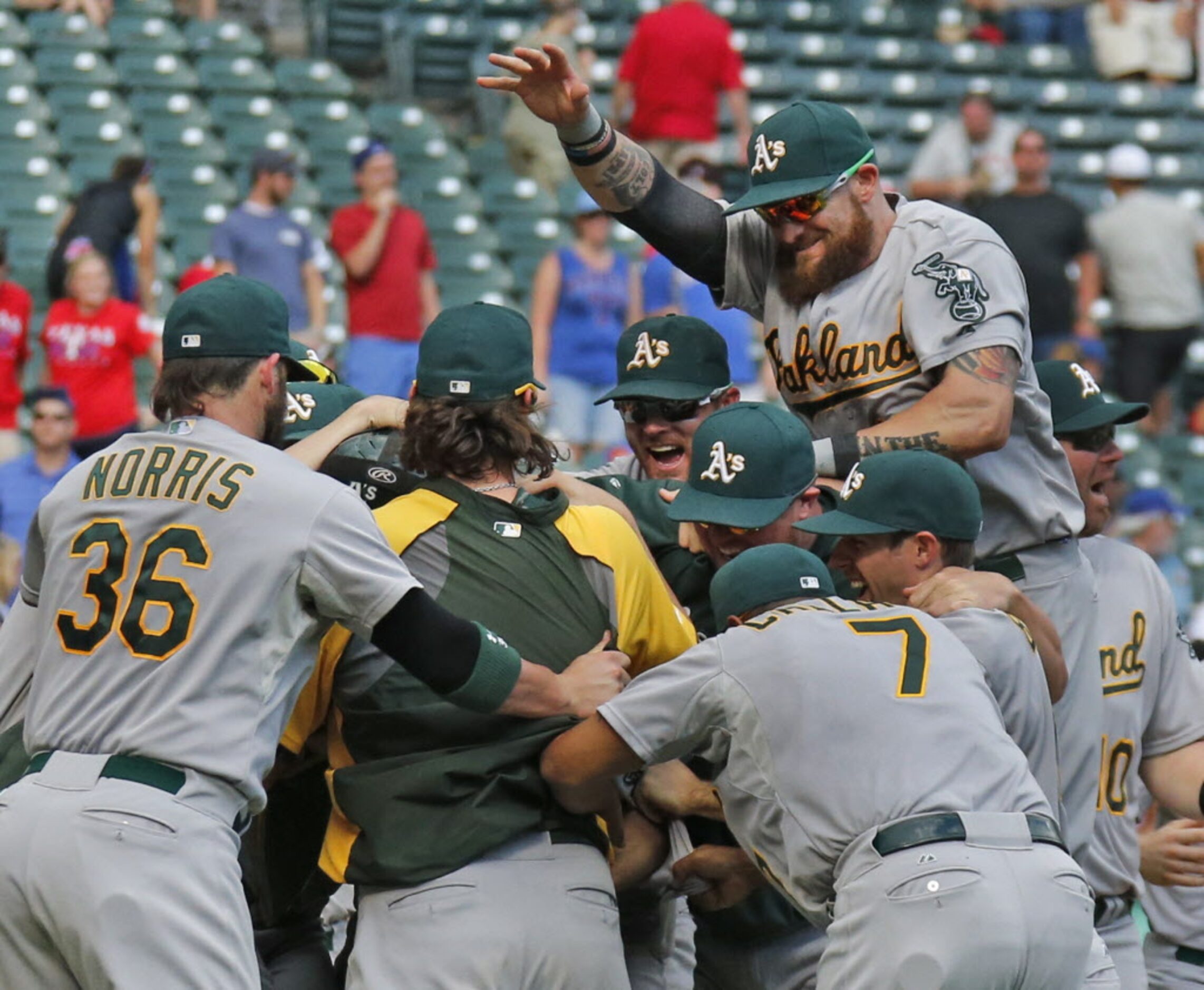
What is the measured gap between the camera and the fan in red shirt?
10.6m

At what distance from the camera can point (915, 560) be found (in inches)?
191

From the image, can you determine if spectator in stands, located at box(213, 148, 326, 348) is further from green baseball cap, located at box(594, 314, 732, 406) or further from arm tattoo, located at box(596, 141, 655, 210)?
arm tattoo, located at box(596, 141, 655, 210)

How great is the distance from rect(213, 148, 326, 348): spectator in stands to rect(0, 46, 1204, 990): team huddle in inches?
234

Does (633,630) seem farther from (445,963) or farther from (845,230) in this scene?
(845,230)

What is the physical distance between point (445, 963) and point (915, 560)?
139 cm

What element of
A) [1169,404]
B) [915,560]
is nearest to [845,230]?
[915,560]

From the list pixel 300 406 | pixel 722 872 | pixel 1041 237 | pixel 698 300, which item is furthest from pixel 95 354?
pixel 722 872

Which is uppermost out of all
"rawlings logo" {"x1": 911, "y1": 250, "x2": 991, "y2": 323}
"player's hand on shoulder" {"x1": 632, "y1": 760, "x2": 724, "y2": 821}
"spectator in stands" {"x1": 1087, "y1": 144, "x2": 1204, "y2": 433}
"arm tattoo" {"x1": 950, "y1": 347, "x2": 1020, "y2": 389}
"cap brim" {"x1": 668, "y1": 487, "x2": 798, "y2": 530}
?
"rawlings logo" {"x1": 911, "y1": 250, "x2": 991, "y2": 323}

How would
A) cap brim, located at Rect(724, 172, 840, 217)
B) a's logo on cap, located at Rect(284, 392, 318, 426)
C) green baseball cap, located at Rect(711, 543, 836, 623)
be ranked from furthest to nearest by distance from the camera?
a's logo on cap, located at Rect(284, 392, 318, 426)
cap brim, located at Rect(724, 172, 840, 217)
green baseball cap, located at Rect(711, 543, 836, 623)

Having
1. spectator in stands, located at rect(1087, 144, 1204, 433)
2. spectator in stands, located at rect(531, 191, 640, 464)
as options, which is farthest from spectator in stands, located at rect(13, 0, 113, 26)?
spectator in stands, located at rect(1087, 144, 1204, 433)

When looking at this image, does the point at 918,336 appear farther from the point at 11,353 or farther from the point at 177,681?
the point at 11,353

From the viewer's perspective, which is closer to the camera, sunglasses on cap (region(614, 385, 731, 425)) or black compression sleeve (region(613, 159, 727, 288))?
black compression sleeve (region(613, 159, 727, 288))

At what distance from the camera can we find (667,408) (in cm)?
595

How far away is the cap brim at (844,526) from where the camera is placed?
480 cm
